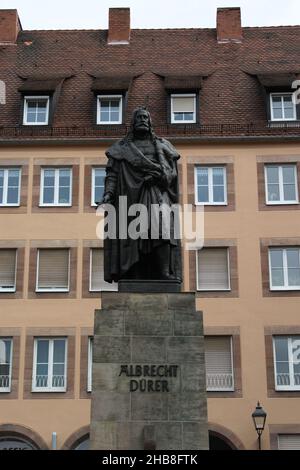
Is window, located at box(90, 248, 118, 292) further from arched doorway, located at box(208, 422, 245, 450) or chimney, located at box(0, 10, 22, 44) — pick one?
chimney, located at box(0, 10, 22, 44)

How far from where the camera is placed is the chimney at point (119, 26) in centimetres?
Answer: 3412

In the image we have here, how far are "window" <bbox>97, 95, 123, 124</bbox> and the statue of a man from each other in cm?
1876

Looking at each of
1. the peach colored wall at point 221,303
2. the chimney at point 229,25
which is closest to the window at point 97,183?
the peach colored wall at point 221,303

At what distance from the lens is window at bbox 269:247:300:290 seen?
26891 millimetres

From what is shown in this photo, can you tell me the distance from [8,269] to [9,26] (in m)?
12.1

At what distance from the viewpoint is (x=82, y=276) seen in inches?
1063

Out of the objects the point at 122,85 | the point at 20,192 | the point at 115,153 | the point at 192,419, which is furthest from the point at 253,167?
the point at 192,419

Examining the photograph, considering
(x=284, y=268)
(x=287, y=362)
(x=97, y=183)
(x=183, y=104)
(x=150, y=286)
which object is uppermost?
(x=183, y=104)

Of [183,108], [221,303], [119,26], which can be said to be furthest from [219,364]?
[119,26]

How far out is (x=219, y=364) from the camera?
2600 cm

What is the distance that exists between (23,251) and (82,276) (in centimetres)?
210

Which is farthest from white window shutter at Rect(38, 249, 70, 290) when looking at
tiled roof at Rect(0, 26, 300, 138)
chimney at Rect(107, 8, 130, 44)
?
chimney at Rect(107, 8, 130, 44)

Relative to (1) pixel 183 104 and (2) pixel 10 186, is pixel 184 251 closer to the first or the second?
(1) pixel 183 104

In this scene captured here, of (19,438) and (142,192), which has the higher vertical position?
(19,438)
